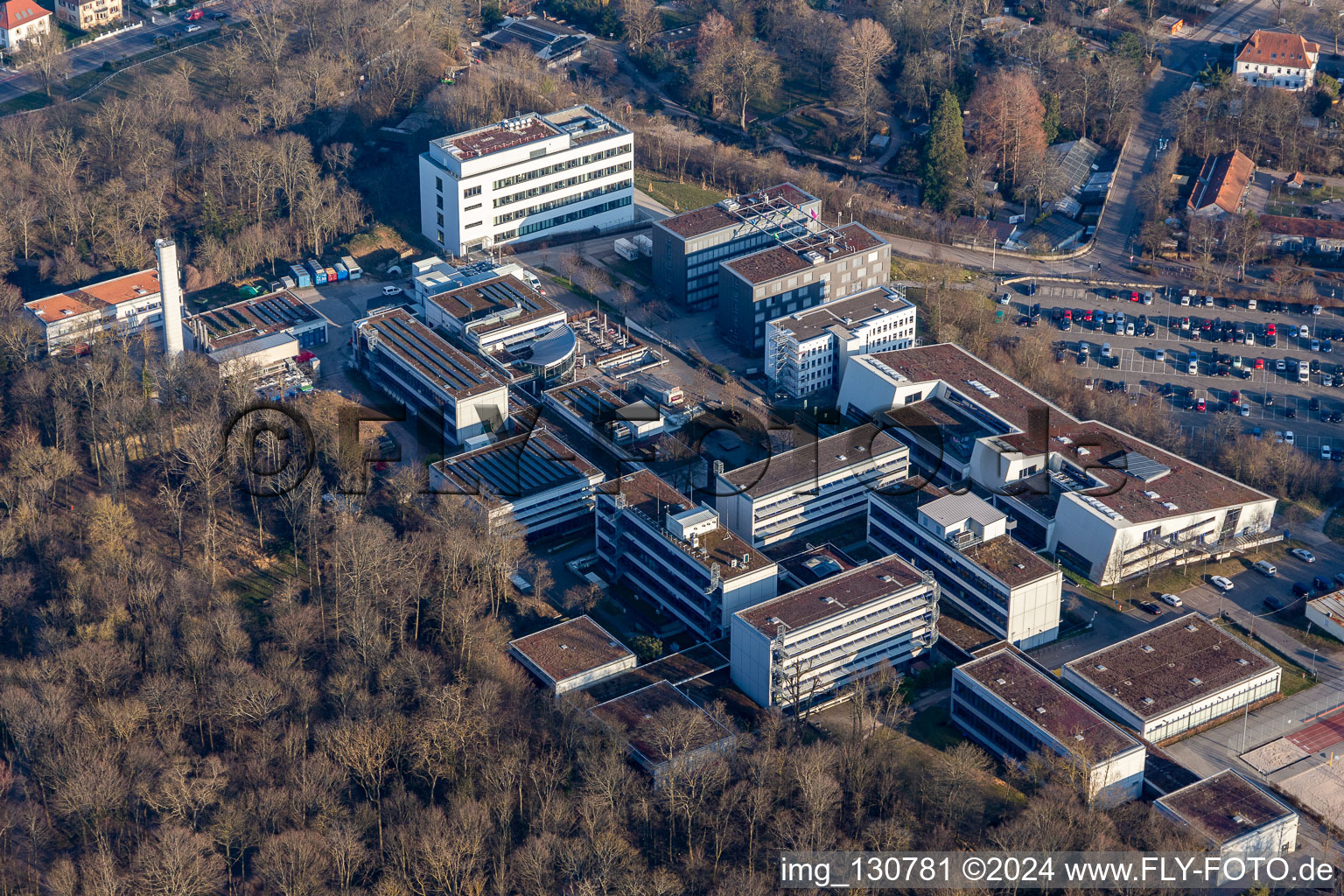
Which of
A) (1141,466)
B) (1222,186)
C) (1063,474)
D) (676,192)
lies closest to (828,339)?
(1063,474)

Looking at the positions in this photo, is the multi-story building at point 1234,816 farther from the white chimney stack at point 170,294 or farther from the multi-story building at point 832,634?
the white chimney stack at point 170,294

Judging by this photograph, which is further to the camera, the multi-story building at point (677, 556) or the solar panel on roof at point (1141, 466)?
the solar panel on roof at point (1141, 466)

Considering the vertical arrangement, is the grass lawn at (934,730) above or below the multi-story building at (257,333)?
below

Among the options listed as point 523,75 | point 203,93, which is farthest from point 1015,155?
point 203,93

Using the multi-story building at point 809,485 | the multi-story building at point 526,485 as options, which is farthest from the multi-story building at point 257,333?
the multi-story building at point 809,485

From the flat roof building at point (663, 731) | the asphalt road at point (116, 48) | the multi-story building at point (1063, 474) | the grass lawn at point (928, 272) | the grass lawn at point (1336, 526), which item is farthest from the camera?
the asphalt road at point (116, 48)

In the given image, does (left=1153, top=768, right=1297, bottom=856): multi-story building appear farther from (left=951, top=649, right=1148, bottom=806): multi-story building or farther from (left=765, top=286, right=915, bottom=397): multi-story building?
(left=765, top=286, right=915, bottom=397): multi-story building

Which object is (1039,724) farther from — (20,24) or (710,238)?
(20,24)

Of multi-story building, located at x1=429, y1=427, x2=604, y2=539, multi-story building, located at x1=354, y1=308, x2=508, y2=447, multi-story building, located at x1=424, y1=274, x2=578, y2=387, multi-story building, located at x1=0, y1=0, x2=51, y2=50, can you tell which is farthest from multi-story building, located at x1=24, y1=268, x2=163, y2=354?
multi-story building, located at x1=0, y1=0, x2=51, y2=50
